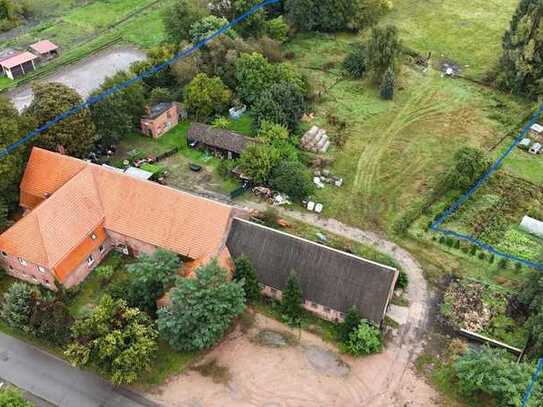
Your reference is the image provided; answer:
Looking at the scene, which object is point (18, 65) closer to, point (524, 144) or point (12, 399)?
point (12, 399)

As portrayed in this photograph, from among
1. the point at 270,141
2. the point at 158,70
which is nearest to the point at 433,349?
the point at 270,141

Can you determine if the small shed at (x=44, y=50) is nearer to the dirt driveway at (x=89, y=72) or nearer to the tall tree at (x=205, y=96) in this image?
the dirt driveway at (x=89, y=72)

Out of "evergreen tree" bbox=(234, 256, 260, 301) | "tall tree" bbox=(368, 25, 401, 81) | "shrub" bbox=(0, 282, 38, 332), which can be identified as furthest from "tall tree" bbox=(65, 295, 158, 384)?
"tall tree" bbox=(368, 25, 401, 81)

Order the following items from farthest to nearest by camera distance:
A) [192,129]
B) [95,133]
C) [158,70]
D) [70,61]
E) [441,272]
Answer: [70,61], [158,70], [192,129], [95,133], [441,272]

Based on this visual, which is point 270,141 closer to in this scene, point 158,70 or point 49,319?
point 158,70

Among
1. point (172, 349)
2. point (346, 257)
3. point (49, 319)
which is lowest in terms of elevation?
point (172, 349)

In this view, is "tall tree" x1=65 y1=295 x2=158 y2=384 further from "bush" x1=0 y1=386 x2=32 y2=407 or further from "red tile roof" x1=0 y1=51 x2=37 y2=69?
"red tile roof" x1=0 y1=51 x2=37 y2=69
